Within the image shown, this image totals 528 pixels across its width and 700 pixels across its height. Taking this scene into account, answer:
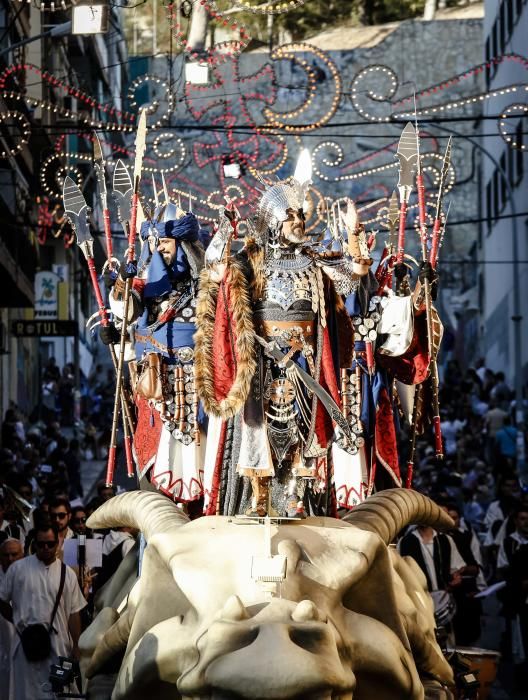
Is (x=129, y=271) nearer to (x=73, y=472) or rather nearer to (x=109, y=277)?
(x=109, y=277)

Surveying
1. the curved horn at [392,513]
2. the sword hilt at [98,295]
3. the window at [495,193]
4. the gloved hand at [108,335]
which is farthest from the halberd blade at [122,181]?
the window at [495,193]

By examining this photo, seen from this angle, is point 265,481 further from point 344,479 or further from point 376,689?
point 376,689

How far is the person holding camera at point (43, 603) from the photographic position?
11.2 m

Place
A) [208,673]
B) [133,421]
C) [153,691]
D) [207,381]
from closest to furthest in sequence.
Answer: [208,673] → [153,691] → [207,381] → [133,421]

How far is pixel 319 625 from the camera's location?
564 centimetres

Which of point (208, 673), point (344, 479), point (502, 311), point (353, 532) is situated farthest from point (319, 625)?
point (502, 311)

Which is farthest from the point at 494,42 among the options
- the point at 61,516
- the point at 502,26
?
the point at 61,516

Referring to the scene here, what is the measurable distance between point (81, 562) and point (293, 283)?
3.83 m

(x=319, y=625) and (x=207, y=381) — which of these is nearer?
(x=319, y=625)

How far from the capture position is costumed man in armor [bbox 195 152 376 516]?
27.7 feet

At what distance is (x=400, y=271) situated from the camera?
10.1 m

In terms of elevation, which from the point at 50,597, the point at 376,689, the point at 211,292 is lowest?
the point at 50,597

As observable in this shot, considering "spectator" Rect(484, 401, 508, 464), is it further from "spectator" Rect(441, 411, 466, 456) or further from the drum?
the drum

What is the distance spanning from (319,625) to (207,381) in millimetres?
2928
